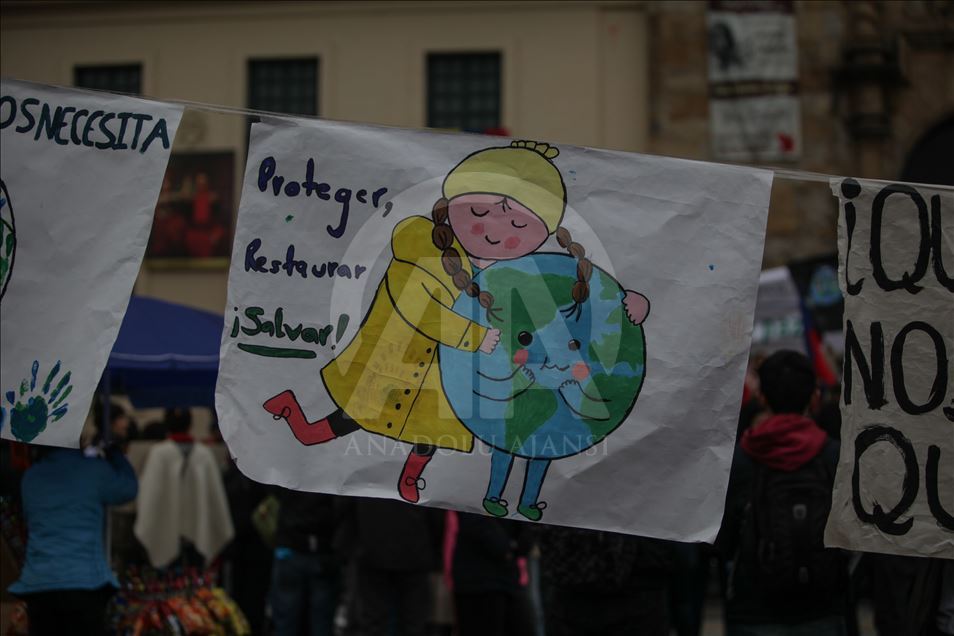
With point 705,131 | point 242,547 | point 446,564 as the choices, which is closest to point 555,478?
point 446,564

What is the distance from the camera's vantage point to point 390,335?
4.84 meters

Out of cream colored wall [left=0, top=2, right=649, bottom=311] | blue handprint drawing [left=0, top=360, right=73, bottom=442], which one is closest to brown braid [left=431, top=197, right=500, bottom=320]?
blue handprint drawing [left=0, top=360, right=73, bottom=442]

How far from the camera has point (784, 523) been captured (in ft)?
16.9

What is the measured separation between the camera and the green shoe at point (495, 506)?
15.4 ft

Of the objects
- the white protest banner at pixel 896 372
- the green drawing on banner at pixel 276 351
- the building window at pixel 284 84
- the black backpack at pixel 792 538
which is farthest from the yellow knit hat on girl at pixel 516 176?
the building window at pixel 284 84

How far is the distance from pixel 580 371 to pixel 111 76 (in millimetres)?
16200

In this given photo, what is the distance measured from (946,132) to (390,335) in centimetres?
1458

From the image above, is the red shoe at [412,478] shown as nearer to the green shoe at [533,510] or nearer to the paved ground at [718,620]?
the green shoe at [533,510]

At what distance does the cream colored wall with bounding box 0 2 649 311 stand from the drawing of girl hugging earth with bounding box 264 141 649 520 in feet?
43.1

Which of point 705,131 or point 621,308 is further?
point 705,131

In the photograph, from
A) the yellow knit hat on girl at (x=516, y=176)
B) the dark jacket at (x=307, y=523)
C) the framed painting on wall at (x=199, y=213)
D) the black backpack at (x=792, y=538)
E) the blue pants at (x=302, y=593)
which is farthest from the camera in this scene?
the framed painting on wall at (x=199, y=213)

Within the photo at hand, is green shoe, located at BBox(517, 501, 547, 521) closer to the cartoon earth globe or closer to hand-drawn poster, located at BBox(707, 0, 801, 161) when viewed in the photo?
the cartoon earth globe

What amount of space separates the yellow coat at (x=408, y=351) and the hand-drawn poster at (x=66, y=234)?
95 centimetres

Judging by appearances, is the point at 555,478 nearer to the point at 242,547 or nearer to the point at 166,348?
the point at 166,348
